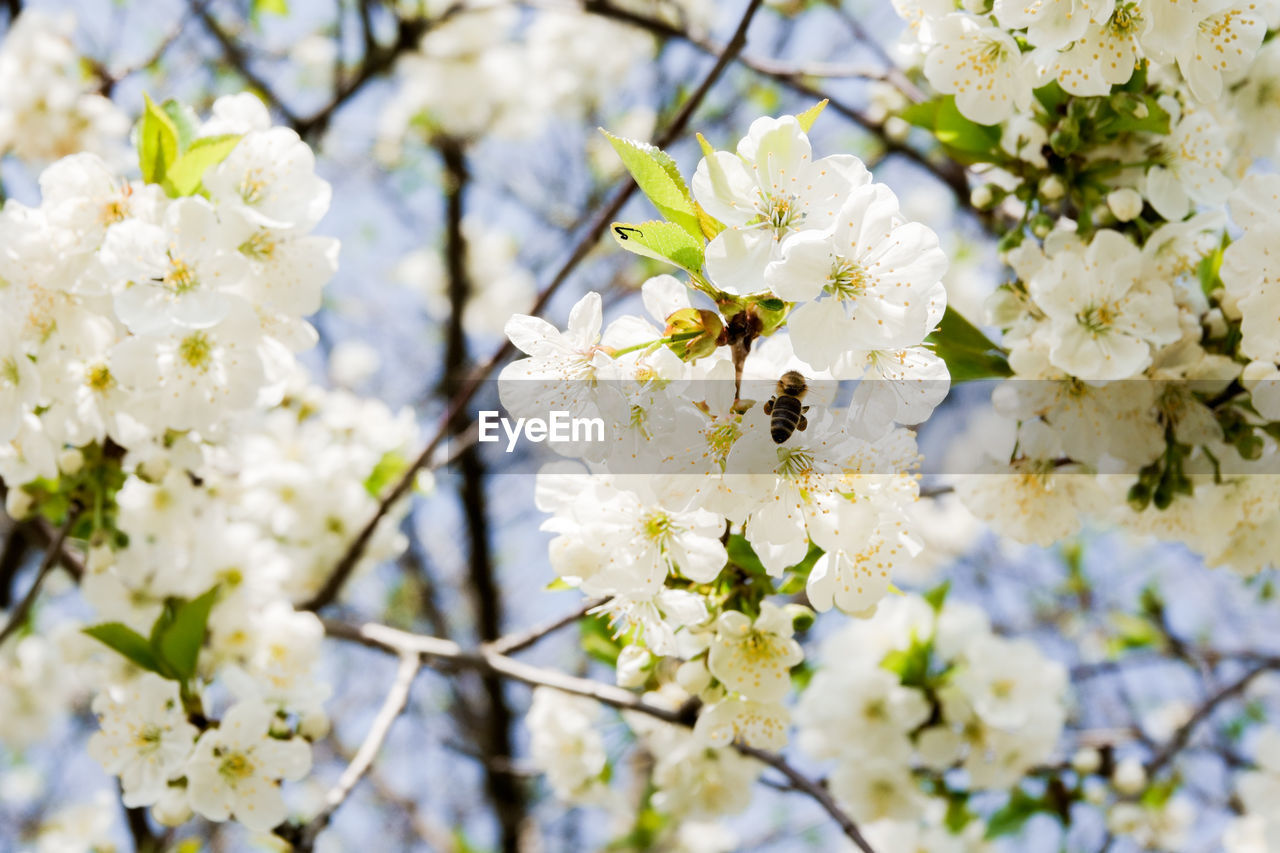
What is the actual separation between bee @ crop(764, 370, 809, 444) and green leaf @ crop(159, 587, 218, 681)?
116 cm

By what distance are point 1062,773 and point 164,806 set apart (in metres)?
2.34

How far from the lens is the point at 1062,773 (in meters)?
2.81

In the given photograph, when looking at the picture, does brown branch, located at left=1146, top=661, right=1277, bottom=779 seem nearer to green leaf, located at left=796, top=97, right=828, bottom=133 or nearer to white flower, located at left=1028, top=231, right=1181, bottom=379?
white flower, located at left=1028, top=231, right=1181, bottom=379

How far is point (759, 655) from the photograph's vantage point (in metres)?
1.40

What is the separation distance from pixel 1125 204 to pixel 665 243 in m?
0.91

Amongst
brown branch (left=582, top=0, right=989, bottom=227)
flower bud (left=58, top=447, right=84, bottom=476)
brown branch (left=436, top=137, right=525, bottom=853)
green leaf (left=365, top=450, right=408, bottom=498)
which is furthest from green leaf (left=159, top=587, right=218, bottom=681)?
brown branch (left=436, top=137, right=525, bottom=853)

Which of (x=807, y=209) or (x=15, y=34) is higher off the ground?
(x=807, y=209)

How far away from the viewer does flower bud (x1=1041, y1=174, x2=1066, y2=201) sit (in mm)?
1638

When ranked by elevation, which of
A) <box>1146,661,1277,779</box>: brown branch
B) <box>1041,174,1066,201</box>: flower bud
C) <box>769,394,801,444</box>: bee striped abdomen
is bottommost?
<box>1146,661,1277,779</box>: brown branch

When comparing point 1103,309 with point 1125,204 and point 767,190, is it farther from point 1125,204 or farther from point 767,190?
A: point 767,190

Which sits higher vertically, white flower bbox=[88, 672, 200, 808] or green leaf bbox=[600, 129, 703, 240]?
green leaf bbox=[600, 129, 703, 240]

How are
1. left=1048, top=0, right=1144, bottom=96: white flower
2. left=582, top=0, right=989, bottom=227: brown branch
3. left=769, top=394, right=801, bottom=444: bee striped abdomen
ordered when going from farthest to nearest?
left=582, top=0, right=989, bottom=227: brown branch
left=1048, top=0, right=1144, bottom=96: white flower
left=769, top=394, right=801, bottom=444: bee striped abdomen

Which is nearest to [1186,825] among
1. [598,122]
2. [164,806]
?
[164,806]

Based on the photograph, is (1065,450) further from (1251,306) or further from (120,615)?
(120,615)
